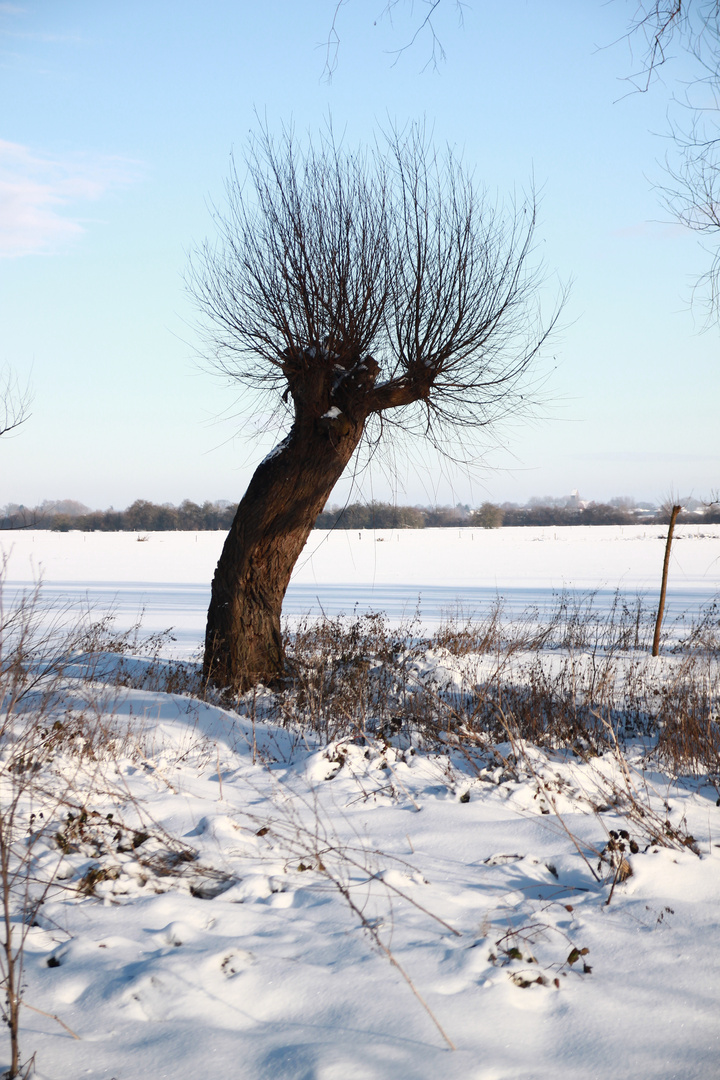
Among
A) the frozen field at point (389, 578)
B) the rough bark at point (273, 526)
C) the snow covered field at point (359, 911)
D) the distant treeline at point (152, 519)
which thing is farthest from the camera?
the distant treeline at point (152, 519)

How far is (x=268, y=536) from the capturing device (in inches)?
306

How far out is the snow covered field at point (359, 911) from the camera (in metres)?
1.96

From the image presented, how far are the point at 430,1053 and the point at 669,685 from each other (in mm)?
6098

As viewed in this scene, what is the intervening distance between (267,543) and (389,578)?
15135 millimetres

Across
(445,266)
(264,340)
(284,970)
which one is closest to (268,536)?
(264,340)

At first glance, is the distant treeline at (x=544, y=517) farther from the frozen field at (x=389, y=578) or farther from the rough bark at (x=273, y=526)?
the rough bark at (x=273, y=526)

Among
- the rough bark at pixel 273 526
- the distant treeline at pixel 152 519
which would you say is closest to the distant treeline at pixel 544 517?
the distant treeline at pixel 152 519

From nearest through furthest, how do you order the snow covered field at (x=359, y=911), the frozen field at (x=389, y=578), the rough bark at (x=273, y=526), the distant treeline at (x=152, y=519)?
the snow covered field at (x=359, y=911) < the rough bark at (x=273, y=526) < the frozen field at (x=389, y=578) < the distant treeline at (x=152, y=519)

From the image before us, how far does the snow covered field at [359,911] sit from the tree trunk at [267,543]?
264 cm

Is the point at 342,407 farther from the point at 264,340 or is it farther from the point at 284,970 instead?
the point at 284,970

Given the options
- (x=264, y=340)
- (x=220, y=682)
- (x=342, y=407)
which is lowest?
(x=220, y=682)

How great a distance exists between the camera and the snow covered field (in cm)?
196

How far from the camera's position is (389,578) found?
22734 millimetres

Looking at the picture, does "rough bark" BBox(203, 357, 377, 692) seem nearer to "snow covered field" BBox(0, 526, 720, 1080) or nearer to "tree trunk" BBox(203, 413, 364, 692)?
"tree trunk" BBox(203, 413, 364, 692)
